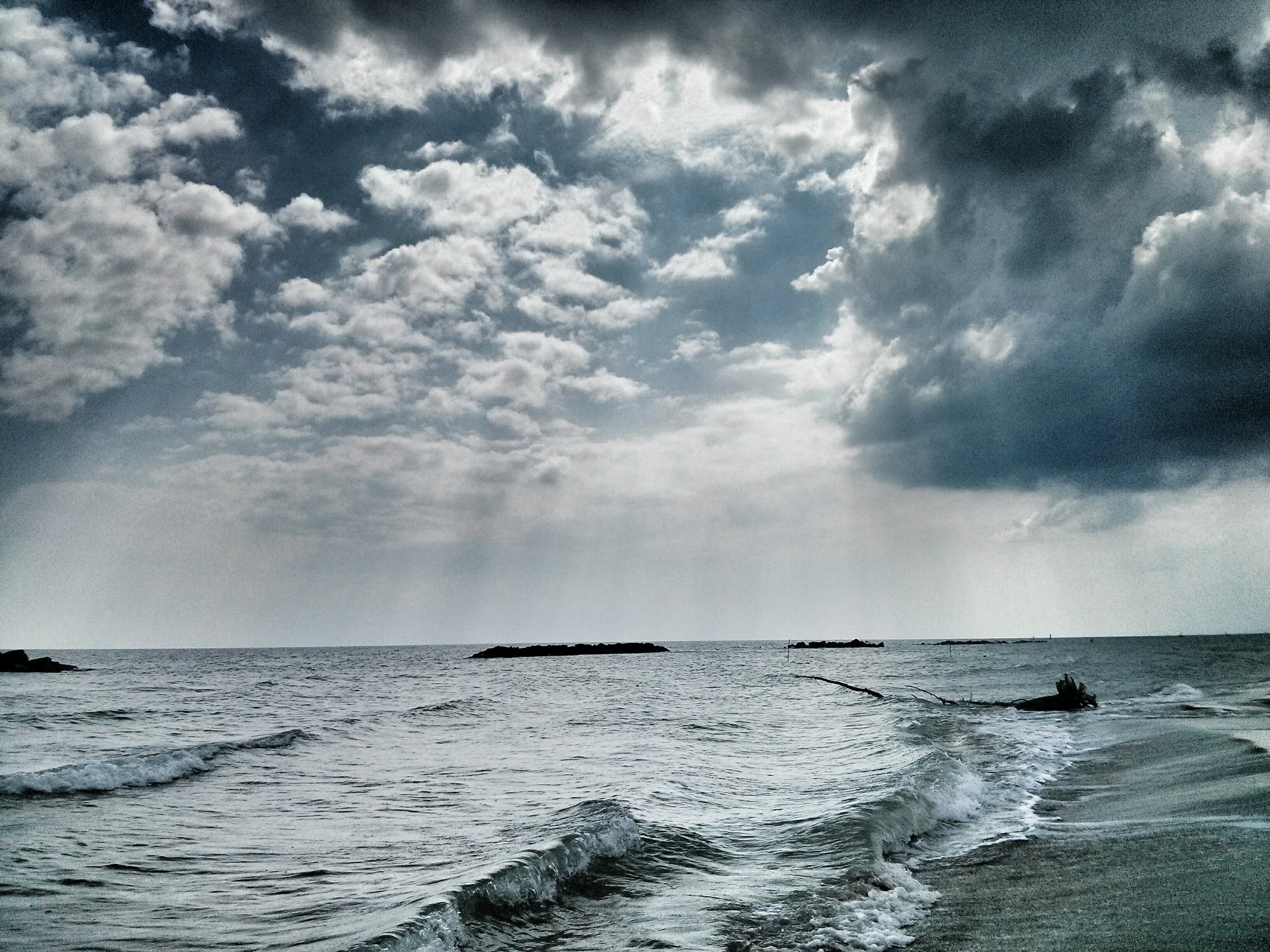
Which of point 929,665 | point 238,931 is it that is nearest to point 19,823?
point 238,931

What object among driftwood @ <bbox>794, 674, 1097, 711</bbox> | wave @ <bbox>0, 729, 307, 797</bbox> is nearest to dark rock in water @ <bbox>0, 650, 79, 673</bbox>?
wave @ <bbox>0, 729, 307, 797</bbox>

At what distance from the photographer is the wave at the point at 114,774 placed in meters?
16.6

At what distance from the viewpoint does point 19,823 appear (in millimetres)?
13477

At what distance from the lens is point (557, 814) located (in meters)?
13.1

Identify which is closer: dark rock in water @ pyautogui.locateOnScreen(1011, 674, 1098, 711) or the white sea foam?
the white sea foam

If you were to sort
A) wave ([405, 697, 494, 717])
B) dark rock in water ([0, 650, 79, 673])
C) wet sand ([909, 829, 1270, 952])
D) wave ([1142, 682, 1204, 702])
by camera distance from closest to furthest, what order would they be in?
wet sand ([909, 829, 1270, 952]), wave ([1142, 682, 1204, 702]), wave ([405, 697, 494, 717]), dark rock in water ([0, 650, 79, 673])

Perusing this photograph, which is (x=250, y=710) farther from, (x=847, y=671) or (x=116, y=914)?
(x=847, y=671)

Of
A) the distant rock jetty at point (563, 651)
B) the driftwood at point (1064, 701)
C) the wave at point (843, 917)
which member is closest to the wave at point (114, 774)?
the wave at point (843, 917)

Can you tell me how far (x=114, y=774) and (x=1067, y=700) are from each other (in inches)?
1339

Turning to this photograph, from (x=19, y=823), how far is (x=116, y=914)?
6.79 m

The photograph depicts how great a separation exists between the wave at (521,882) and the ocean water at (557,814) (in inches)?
1.4

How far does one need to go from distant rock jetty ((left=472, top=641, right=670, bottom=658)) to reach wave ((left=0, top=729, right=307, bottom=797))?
422 feet

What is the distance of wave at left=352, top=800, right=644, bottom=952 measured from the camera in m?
7.41

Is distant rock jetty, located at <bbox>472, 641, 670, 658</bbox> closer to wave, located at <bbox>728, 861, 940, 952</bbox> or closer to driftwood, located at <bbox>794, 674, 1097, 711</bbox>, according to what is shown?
driftwood, located at <bbox>794, 674, 1097, 711</bbox>
